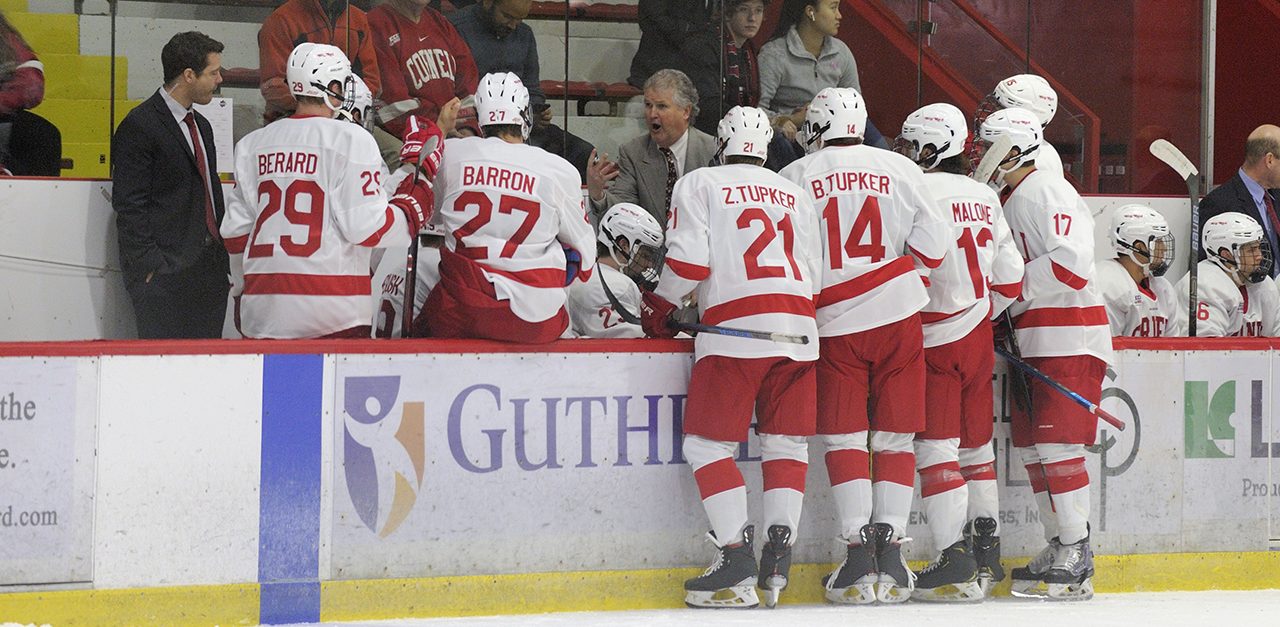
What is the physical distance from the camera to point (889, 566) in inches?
186

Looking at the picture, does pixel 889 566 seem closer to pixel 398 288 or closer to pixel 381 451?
A: pixel 381 451

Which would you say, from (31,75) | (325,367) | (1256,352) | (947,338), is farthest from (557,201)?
(1256,352)

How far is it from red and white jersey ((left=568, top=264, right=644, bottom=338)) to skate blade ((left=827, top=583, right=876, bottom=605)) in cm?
102

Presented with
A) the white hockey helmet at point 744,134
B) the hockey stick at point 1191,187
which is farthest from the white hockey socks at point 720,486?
the hockey stick at point 1191,187

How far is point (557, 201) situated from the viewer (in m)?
4.68

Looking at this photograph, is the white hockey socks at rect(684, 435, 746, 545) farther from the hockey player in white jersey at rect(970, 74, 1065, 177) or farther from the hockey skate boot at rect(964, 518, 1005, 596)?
the hockey player in white jersey at rect(970, 74, 1065, 177)

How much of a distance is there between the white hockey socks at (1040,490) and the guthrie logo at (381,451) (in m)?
1.88

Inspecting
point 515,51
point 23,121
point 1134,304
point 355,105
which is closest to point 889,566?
point 1134,304

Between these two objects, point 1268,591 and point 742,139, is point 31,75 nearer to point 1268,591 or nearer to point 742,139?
point 742,139

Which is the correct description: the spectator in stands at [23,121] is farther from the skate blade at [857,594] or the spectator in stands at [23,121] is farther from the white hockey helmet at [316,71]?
the skate blade at [857,594]

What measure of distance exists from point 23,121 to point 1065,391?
3.42 meters

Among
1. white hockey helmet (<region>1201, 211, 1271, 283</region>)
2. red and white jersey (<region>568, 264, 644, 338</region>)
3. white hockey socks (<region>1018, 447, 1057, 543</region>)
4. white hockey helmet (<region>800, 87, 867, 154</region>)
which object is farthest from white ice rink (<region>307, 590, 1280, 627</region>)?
white hockey helmet (<region>1201, 211, 1271, 283</region>)

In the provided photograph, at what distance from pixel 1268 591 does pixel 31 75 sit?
4309 mm

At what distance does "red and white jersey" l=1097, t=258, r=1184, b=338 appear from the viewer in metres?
5.71
